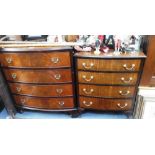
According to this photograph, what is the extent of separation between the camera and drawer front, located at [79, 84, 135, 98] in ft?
5.45

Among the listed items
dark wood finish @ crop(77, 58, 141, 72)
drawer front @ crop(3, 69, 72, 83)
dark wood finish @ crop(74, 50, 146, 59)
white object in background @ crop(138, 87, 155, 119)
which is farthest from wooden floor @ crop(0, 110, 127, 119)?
dark wood finish @ crop(74, 50, 146, 59)

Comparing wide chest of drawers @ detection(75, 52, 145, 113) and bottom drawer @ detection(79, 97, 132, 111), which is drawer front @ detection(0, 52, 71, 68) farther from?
bottom drawer @ detection(79, 97, 132, 111)

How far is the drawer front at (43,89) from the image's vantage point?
1749mm

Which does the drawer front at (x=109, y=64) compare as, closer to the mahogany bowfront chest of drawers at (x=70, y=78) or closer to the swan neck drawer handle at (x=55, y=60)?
the mahogany bowfront chest of drawers at (x=70, y=78)

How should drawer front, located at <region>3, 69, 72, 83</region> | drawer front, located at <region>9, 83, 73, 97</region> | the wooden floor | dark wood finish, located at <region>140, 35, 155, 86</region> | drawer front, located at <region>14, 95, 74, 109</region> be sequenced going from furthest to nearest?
1. the wooden floor
2. drawer front, located at <region>14, 95, 74, 109</region>
3. drawer front, located at <region>9, 83, 73, 97</region>
4. drawer front, located at <region>3, 69, 72, 83</region>
5. dark wood finish, located at <region>140, 35, 155, 86</region>

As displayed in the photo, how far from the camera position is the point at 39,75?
167 centimetres

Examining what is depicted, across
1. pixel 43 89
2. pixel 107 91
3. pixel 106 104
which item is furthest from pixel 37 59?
pixel 106 104

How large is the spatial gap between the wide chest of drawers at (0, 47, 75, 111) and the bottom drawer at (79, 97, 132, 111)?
0.48 feet

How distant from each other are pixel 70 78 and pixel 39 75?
319mm
